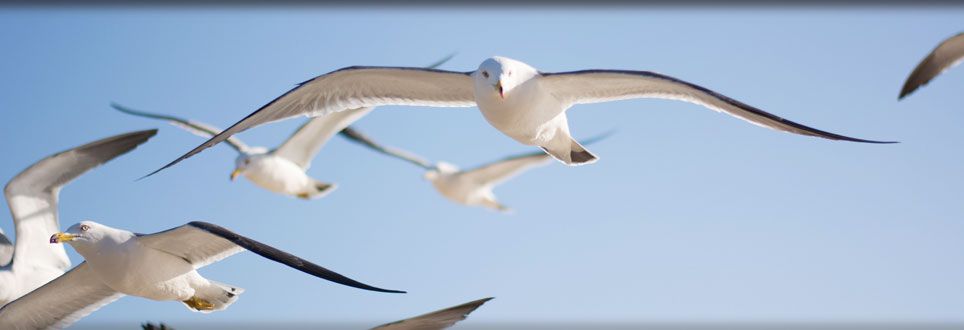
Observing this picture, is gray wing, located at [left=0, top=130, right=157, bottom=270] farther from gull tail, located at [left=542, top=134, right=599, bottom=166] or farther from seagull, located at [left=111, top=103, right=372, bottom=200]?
gull tail, located at [left=542, top=134, right=599, bottom=166]

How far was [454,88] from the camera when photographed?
8453 mm

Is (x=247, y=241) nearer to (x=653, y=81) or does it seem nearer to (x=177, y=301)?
(x=177, y=301)

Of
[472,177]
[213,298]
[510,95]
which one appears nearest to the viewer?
[510,95]

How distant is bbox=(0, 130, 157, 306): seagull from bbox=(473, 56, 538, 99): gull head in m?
4.79

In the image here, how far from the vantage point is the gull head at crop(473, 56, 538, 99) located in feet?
24.2

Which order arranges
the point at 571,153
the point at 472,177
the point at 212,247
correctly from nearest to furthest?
the point at 212,247, the point at 571,153, the point at 472,177

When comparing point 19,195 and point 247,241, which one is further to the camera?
point 19,195

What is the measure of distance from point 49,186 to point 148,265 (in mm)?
3903

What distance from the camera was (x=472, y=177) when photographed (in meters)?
16.5

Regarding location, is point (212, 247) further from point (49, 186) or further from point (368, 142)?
point (368, 142)

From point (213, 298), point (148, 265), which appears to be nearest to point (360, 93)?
point (213, 298)

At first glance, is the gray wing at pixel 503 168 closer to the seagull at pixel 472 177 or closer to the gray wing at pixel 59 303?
the seagull at pixel 472 177

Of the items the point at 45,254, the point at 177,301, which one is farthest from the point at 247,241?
the point at 45,254

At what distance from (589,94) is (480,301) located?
6.43 ft
